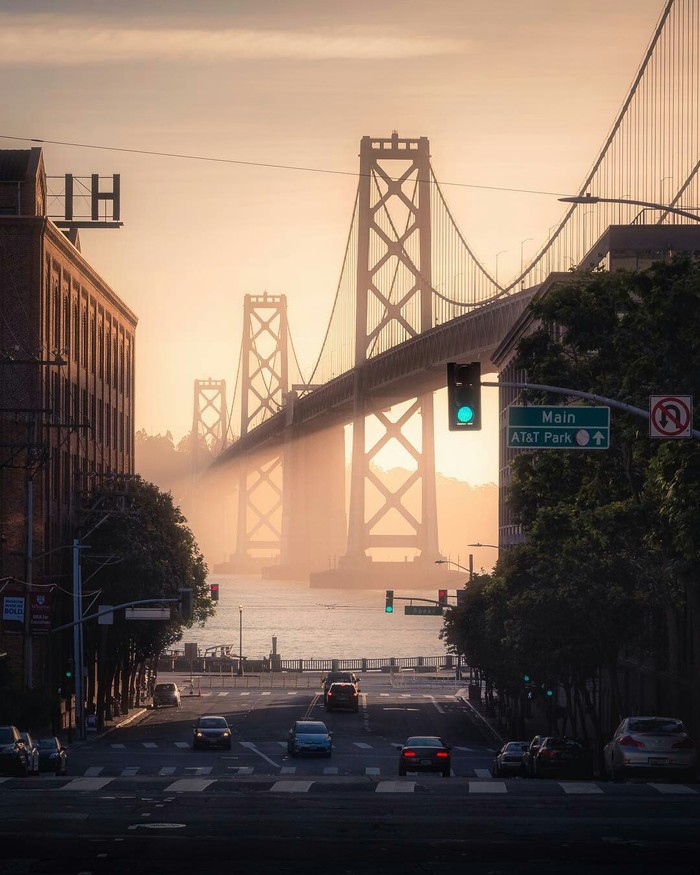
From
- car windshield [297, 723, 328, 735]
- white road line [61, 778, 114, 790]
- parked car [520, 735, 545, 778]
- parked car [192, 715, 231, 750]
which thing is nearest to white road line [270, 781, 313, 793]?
white road line [61, 778, 114, 790]

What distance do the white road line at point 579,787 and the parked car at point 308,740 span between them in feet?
109

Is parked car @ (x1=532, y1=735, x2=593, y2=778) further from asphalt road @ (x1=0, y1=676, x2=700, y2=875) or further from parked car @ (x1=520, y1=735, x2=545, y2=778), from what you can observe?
asphalt road @ (x1=0, y1=676, x2=700, y2=875)

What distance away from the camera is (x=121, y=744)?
69.2 m

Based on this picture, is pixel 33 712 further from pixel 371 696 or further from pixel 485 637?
pixel 371 696

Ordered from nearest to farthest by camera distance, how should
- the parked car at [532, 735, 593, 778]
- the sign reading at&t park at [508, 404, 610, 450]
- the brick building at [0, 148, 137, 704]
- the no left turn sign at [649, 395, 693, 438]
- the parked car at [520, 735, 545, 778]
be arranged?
the no left turn sign at [649, 395, 693, 438] → the sign reading at&t park at [508, 404, 610, 450] → the parked car at [532, 735, 593, 778] → the parked car at [520, 735, 545, 778] → the brick building at [0, 148, 137, 704]

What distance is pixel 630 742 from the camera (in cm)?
3259

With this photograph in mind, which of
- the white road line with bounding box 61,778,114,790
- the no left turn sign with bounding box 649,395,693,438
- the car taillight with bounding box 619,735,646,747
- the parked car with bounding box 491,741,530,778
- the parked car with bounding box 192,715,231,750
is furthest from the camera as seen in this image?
the parked car with bounding box 192,715,231,750

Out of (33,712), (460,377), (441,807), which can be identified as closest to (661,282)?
(460,377)

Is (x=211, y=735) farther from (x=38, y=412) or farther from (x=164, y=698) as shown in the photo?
(x=164, y=698)

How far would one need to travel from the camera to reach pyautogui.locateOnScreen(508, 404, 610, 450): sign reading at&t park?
2647 cm

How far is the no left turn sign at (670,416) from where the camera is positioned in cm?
2481

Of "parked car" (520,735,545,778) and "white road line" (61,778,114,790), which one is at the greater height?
"white road line" (61,778,114,790)

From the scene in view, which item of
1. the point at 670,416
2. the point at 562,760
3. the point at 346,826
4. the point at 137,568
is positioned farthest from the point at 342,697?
the point at 346,826

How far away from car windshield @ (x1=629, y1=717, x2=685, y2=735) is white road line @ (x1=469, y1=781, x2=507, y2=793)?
25.9 ft
